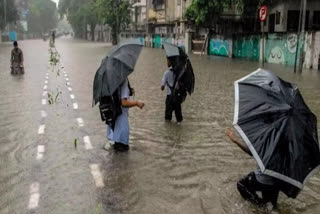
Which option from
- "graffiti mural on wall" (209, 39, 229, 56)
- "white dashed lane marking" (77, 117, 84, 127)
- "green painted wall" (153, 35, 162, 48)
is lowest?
"green painted wall" (153, 35, 162, 48)

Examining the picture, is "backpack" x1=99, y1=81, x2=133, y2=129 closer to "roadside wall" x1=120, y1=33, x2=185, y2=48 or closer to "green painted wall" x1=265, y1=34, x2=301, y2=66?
"green painted wall" x1=265, y1=34, x2=301, y2=66

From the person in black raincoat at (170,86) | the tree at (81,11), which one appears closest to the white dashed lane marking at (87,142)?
the person in black raincoat at (170,86)

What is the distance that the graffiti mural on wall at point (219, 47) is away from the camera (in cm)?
3098

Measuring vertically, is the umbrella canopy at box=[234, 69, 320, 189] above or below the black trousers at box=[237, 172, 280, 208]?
above

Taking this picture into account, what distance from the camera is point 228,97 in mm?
12438

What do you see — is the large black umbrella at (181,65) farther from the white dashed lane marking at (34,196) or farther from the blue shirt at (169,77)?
the white dashed lane marking at (34,196)

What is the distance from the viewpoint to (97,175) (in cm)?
580

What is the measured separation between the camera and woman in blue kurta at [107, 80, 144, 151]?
6.55m

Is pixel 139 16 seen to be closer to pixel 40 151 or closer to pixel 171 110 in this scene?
pixel 171 110

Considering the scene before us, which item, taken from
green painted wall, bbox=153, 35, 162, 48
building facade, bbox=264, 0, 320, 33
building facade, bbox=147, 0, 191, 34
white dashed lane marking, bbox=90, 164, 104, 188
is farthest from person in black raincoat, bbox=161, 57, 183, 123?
green painted wall, bbox=153, 35, 162, 48

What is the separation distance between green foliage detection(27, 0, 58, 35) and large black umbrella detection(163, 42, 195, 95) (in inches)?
4569

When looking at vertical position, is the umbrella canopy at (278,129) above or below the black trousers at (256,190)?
above

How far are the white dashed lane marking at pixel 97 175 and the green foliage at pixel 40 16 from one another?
388ft

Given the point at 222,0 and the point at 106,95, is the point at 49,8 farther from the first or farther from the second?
the point at 106,95
